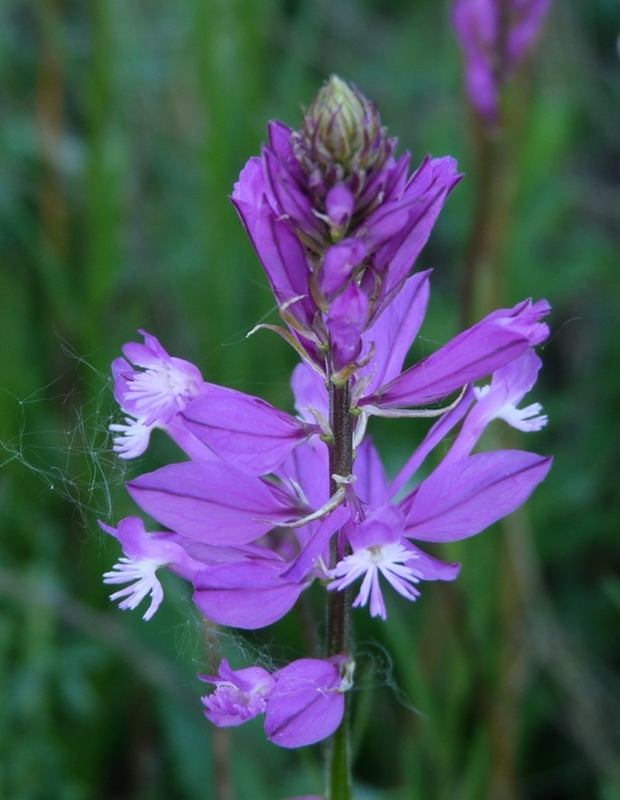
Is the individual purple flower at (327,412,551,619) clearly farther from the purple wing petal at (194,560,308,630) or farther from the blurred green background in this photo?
the blurred green background

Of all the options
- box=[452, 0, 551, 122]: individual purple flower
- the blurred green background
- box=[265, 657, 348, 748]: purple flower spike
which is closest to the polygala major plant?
box=[265, 657, 348, 748]: purple flower spike

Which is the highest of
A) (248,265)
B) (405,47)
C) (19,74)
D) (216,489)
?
(405,47)

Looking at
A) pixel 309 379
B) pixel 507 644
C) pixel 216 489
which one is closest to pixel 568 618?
pixel 507 644

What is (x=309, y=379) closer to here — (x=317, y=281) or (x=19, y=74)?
(x=317, y=281)

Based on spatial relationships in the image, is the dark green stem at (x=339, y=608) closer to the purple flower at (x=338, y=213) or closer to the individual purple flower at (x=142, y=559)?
the purple flower at (x=338, y=213)

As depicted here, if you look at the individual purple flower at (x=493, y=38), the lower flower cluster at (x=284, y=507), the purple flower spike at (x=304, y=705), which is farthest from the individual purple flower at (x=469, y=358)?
the individual purple flower at (x=493, y=38)
